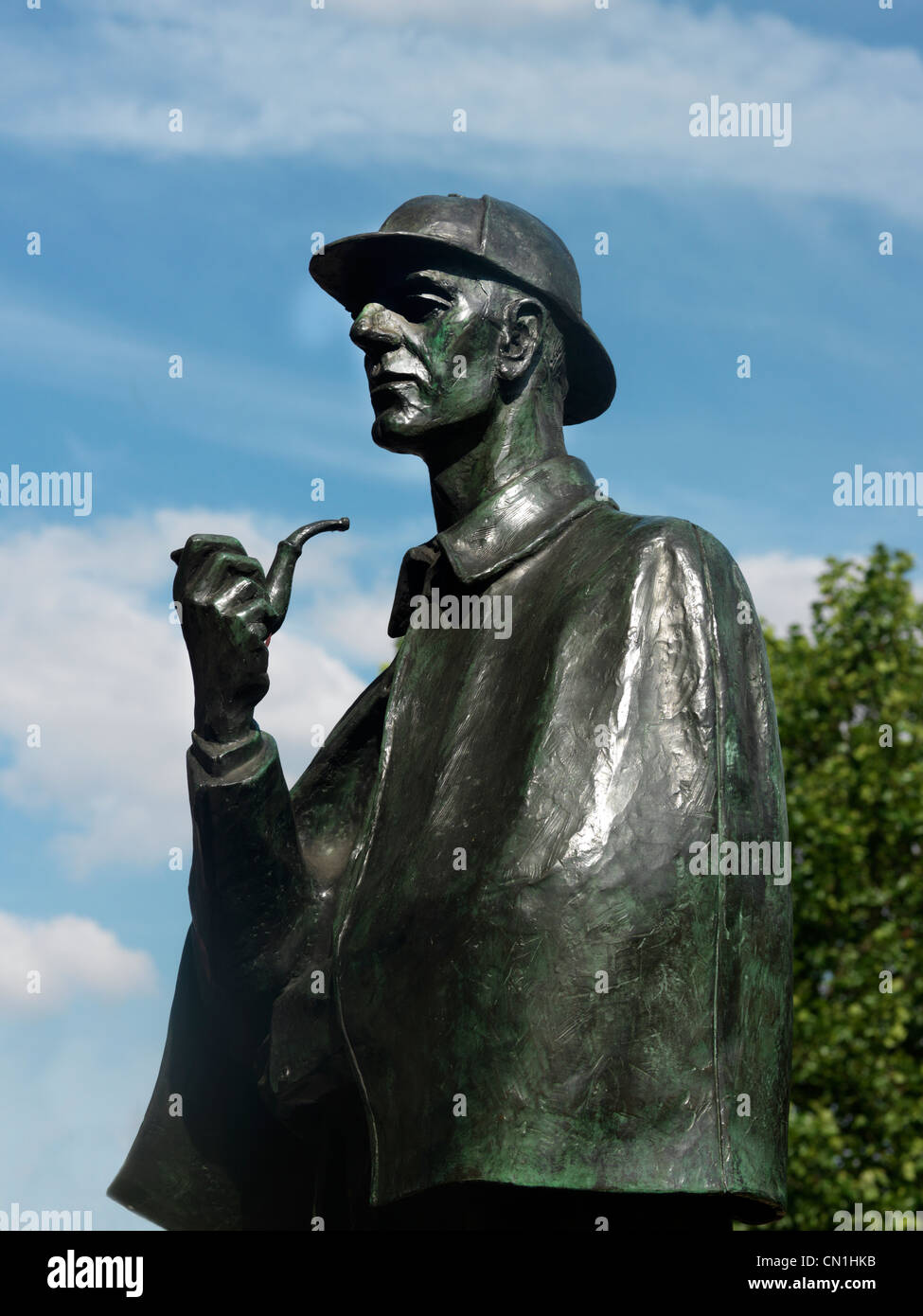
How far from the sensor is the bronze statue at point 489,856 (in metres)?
5.16

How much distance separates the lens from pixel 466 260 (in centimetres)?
633

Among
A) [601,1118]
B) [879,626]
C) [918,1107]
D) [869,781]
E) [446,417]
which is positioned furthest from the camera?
[879,626]

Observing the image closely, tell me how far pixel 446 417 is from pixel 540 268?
62cm

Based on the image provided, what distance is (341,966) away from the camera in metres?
5.67

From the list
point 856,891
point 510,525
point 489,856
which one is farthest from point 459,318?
point 856,891

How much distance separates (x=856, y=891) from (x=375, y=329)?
40.8 feet

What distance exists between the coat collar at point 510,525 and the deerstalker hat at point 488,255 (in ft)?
1.53

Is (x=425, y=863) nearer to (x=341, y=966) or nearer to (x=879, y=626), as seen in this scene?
(x=341, y=966)

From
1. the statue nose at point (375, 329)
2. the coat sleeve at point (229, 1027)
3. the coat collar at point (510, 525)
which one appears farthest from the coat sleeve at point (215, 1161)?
the statue nose at point (375, 329)

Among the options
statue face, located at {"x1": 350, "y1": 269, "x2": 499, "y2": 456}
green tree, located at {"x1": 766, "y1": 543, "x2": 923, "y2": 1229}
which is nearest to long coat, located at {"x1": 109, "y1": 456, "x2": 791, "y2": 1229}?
statue face, located at {"x1": 350, "y1": 269, "x2": 499, "y2": 456}

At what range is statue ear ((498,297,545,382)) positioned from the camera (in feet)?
20.8

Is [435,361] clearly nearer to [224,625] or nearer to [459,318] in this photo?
[459,318]

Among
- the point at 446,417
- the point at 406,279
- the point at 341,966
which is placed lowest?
the point at 341,966
